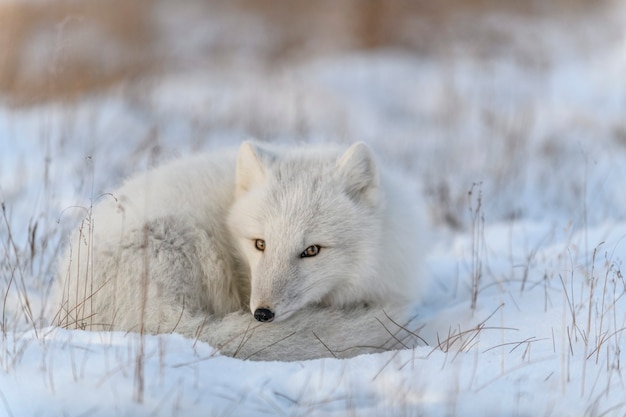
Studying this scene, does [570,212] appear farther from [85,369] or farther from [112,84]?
[112,84]

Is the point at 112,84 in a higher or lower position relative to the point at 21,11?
lower

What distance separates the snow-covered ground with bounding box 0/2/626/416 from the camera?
8.62 feet

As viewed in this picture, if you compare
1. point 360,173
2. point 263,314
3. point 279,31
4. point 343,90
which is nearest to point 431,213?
point 360,173

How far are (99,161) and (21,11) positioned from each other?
707 cm

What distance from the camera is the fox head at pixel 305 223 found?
3.60 metres

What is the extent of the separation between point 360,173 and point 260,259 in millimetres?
770

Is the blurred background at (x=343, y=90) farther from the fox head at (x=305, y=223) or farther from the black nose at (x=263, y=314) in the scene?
the black nose at (x=263, y=314)

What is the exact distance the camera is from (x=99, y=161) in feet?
26.0

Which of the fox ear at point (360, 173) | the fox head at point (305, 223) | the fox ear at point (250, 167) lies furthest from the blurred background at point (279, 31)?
the fox ear at point (360, 173)

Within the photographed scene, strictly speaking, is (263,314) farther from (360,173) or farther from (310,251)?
(360,173)

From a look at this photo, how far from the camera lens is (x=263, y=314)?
3.36m

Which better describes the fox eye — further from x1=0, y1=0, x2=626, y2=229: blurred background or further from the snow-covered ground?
x1=0, y1=0, x2=626, y2=229: blurred background

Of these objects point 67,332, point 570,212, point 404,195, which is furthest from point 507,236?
point 67,332

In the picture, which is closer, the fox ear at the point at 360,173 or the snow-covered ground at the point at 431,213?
the snow-covered ground at the point at 431,213
